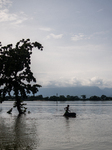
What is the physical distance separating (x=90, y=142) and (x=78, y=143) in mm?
900

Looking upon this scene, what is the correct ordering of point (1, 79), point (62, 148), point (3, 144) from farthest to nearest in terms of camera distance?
point (1, 79), point (3, 144), point (62, 148)

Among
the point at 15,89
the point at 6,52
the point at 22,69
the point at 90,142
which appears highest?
the point at 6,52

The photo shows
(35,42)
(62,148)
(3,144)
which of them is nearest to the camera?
(62,148)

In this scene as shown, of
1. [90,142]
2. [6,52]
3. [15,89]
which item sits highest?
[6,52]

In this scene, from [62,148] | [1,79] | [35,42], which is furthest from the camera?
[35,42]

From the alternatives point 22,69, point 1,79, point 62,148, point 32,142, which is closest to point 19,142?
point 32,142

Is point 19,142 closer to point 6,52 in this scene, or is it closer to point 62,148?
point 62,148

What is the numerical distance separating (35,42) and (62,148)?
28.9m

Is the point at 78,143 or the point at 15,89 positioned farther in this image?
the point at 15,89

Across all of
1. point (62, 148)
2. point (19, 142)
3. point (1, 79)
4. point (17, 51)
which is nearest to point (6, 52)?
point (17, 51)

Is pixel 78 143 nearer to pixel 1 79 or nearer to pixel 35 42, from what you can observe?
pixel 1 79

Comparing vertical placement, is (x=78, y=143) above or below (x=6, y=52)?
below

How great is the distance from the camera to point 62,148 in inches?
514

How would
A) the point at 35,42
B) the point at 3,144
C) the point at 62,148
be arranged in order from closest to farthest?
the point at 62,148 < the point at 3,144 < the point at 35,42
